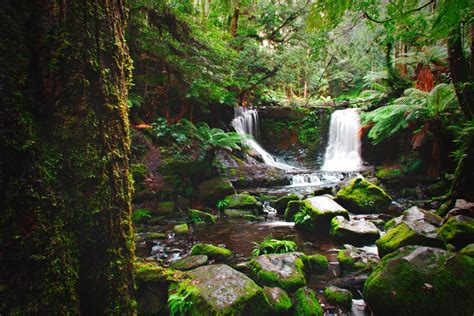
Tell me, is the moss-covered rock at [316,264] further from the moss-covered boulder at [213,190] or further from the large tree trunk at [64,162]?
the moss-covered boulder at [213,190]

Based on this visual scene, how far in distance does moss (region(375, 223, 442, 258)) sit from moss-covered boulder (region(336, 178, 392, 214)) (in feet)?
9.12

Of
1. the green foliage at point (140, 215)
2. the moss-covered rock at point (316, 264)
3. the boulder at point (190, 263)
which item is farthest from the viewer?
the green foliage at point (140, 215)

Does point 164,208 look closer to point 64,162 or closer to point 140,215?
point 140,215

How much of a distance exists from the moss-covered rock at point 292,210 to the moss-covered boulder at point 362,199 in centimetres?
138

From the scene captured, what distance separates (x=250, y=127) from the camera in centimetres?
1522

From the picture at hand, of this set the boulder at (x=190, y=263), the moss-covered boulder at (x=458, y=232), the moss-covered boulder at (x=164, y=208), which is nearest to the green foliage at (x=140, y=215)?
the moss-covered boulder at (x=164, y=208)

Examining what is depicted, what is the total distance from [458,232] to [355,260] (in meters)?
1.44

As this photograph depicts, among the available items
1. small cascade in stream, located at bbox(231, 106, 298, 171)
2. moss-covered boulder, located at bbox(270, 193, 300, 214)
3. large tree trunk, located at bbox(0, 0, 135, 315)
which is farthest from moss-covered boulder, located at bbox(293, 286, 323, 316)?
small cascade in stream, located at bbox(231, 106, 298, 171)

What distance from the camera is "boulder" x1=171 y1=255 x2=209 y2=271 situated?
146 inches

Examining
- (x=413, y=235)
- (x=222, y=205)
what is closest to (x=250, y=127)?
(x=222, y=205)

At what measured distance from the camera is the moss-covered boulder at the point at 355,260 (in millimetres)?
3783

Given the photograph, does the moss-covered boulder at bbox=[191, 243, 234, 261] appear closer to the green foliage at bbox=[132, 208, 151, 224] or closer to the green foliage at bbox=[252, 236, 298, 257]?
the green foliage at bbox=[252, 236, 298, 257]

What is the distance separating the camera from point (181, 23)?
20.1ft

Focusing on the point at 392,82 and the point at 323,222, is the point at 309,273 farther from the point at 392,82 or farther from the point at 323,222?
the point at 392,82
